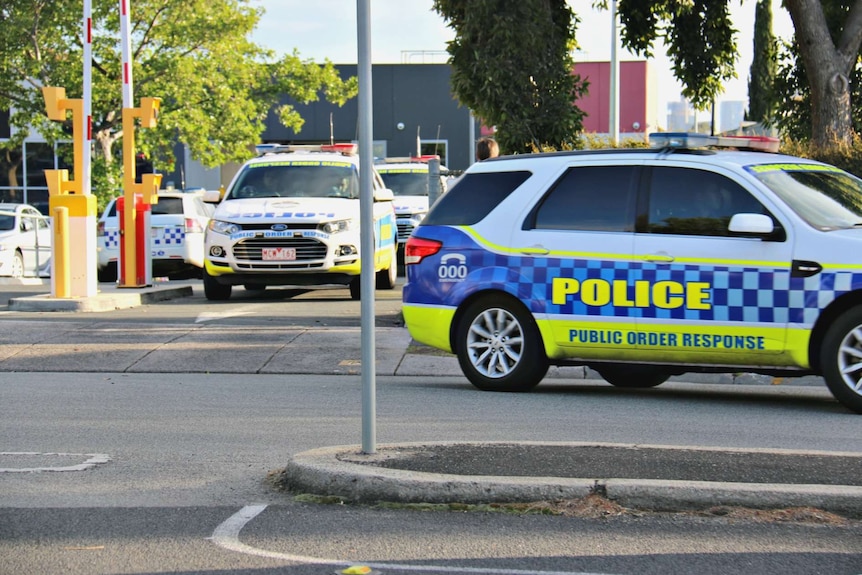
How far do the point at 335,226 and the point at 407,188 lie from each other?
887cm

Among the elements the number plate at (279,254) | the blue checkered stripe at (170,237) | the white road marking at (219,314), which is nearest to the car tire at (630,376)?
the white road marking at (219,314)

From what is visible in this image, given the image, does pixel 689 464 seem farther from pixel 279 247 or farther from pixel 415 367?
pixel 279 247

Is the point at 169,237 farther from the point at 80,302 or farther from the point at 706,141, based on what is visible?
the point at 706,141

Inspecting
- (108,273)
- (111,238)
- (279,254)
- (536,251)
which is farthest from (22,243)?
(536,251)

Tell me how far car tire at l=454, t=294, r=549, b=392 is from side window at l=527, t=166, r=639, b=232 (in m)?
0.66

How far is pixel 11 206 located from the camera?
88.9ft

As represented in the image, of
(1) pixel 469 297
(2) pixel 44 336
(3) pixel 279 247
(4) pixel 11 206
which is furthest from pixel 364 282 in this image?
(4) pixel 11 206

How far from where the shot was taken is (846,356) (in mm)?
8500

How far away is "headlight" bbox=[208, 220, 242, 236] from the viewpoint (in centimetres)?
1686

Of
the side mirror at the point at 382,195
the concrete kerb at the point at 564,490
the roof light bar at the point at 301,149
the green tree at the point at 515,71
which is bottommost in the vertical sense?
the concrete kerb at the point at 564,490

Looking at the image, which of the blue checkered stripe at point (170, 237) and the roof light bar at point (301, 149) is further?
the blue checkered stripe at point (170, 237)

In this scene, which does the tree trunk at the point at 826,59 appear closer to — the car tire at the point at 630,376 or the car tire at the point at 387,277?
the car tire at the point at 387,277

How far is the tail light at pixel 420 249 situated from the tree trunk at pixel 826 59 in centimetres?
877

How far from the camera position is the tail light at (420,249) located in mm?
10102
